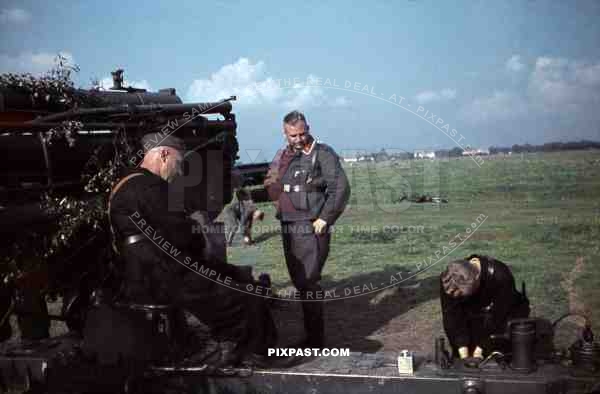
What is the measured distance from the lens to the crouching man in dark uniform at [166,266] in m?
3.83

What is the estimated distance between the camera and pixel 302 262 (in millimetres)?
5297

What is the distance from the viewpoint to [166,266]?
12.6 ft

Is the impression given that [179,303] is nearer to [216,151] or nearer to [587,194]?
[216,151]

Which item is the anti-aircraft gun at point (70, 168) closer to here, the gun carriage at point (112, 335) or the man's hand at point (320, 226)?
the gun carriage at point (112, 335)

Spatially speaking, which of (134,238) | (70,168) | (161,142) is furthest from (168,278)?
(70,168)

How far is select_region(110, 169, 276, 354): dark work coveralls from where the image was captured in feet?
12.6

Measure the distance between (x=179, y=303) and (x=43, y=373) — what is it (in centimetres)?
113

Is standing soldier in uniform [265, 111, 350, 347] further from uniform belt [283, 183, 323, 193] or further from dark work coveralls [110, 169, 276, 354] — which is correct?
dark work coveralls [110, 169, 276, 354]

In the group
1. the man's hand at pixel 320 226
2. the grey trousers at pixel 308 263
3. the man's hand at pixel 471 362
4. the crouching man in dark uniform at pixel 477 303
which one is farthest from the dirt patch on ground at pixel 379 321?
the man's hand at pixel 471 362

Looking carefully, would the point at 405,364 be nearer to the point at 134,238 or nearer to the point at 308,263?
the point at 308,263

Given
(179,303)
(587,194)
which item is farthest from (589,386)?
(587,194)

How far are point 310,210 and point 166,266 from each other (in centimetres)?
177

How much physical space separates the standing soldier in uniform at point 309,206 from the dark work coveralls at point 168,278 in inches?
52.6

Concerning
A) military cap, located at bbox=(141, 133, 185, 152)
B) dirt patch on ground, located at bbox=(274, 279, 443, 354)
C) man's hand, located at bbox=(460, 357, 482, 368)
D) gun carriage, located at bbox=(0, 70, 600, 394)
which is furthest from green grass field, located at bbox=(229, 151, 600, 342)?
military cap, located at bbox=(141, 133, 185, 152)
